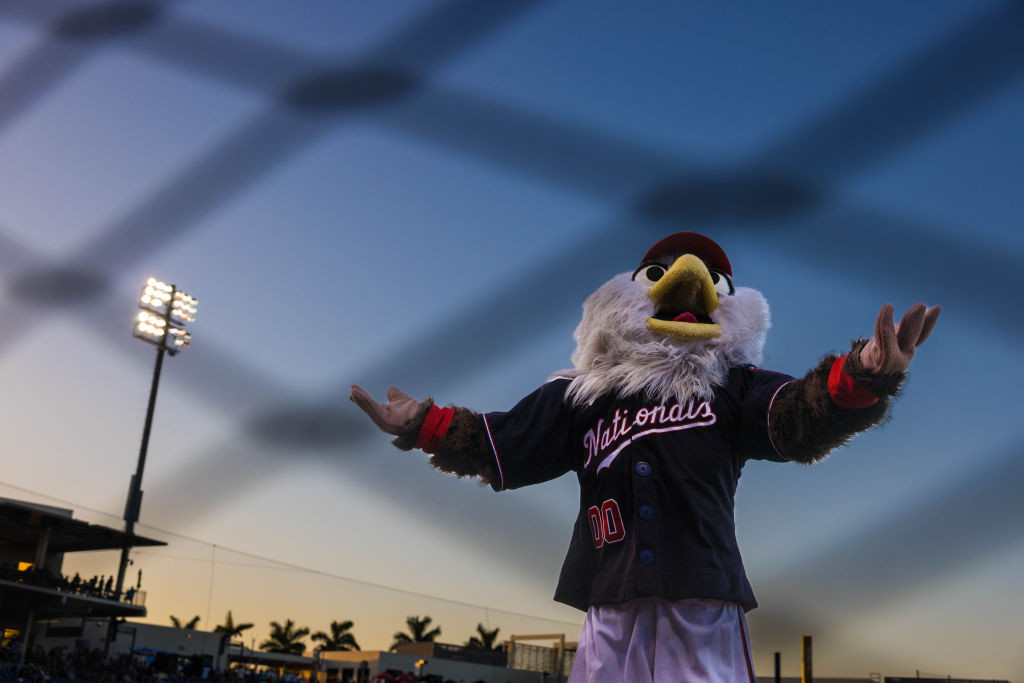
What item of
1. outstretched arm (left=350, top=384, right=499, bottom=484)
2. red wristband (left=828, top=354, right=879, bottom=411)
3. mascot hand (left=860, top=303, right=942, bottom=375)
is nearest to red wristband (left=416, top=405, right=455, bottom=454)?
outstretched arm (left=350, top=384, right=499, bottom=484)

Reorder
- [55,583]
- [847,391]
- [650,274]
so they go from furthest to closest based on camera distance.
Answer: [55,583], [650,274], [847,391]

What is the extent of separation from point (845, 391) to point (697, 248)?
0.74 m

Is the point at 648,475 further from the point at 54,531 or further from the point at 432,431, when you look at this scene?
the point at 54,531

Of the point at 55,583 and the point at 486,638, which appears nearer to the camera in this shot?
the point at 55,583

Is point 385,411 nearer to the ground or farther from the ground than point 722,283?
nearer to the ground

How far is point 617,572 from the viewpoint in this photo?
7.03ft

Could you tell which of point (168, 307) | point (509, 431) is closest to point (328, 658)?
point (168, 307)

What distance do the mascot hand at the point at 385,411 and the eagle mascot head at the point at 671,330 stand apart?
0.45 meters

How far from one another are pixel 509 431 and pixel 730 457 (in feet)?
1.97

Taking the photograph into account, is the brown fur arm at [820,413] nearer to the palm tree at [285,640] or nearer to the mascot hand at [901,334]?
the mascot hand at [901,334]

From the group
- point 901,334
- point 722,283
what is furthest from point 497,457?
point 901,334

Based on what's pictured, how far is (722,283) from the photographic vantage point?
2619 millimetres

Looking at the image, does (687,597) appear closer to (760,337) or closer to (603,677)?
(603,677)

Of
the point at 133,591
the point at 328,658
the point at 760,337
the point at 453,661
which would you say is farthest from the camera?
the point at 328,658
